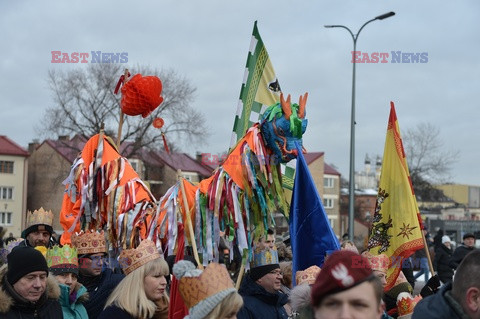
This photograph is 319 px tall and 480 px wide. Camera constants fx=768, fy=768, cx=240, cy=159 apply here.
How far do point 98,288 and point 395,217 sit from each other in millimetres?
2846

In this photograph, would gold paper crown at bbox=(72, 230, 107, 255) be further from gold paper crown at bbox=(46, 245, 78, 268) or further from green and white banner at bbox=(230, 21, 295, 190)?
green and white banner at bbox=(230, 21, 295, 190)

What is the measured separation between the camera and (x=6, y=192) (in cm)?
5878

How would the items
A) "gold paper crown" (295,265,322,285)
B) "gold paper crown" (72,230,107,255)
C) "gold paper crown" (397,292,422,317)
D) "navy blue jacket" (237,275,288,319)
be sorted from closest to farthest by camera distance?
"gold paper crown" (295,265,322,285) → "gold paper crown" (397,292,422,317) → "navy blue jacket" (237,275,288,319) → "gold paper crown" (72,230,107,255)

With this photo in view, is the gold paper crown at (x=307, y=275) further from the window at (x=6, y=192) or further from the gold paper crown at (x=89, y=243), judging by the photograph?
the window at (x=6, y=192)

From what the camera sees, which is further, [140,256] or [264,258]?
[264,258]

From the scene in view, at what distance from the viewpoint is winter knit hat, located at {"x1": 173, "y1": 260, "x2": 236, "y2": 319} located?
392cm

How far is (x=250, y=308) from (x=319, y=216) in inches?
39.4

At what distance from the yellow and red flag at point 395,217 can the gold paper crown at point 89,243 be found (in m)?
2.52

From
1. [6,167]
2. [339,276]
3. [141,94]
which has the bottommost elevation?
[339,276]

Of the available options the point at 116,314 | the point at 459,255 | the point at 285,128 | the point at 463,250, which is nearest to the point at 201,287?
the point at 116,314

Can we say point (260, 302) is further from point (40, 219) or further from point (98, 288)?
point (40, 219)

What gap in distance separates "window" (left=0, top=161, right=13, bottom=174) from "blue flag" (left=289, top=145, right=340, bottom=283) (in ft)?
181

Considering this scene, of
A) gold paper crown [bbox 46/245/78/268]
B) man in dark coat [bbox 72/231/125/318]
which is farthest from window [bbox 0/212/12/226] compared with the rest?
gold paper crown [bbox 46/245/78/268]

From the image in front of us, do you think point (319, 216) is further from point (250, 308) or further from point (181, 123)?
point (181, 123)
